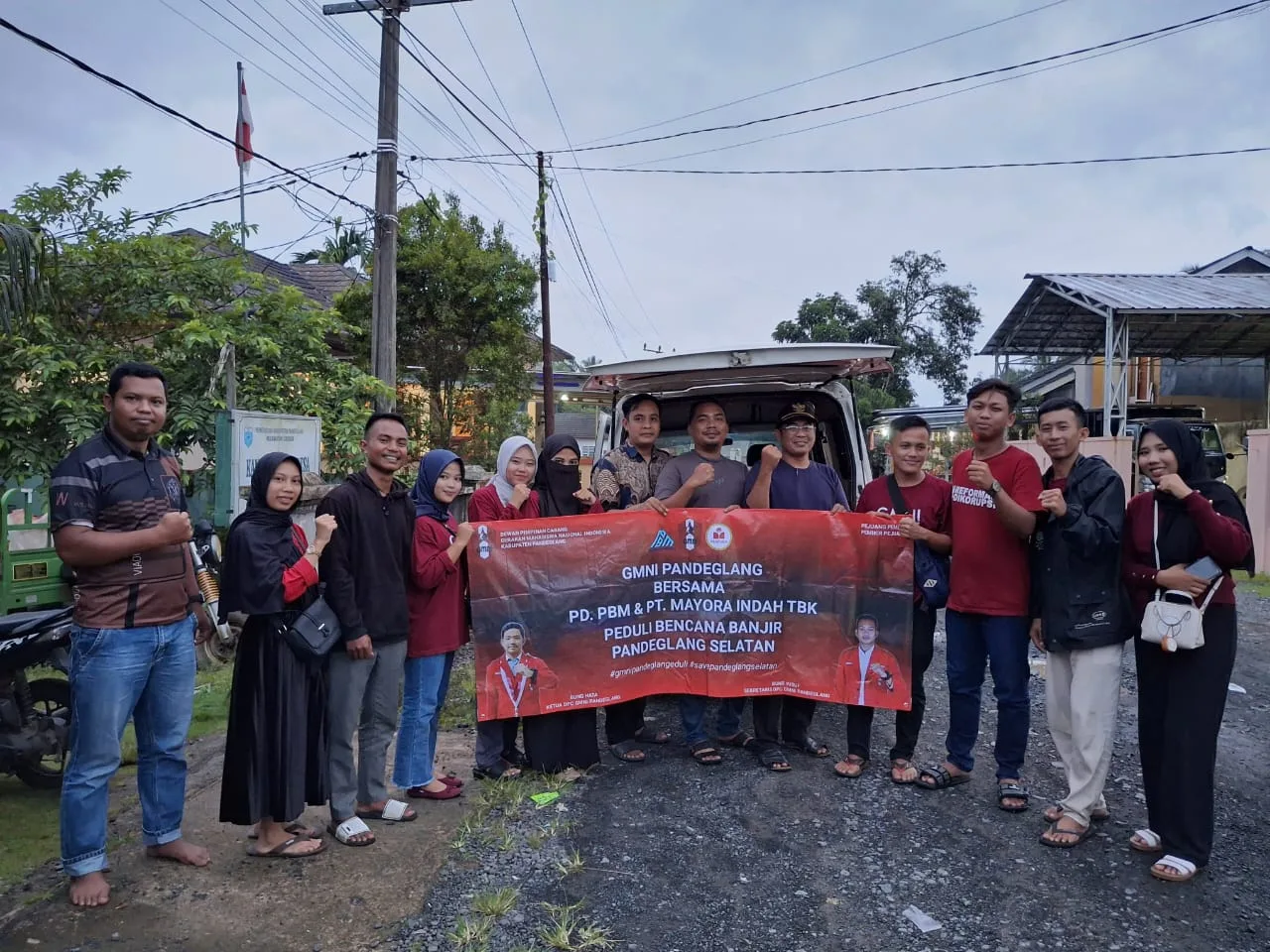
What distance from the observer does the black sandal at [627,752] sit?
4523 mm

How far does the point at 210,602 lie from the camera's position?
668cm

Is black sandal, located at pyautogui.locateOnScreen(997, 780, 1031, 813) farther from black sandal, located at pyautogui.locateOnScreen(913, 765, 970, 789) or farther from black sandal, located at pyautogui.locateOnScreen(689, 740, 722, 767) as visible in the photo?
black sandal, located at pyautogui.locateOnScreen(689, 740, 722, 767)

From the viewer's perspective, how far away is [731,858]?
11.4ft

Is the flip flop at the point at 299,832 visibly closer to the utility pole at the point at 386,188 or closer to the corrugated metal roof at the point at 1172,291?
the utility pole at the point at 386,188

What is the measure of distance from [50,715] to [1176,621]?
5.16 m

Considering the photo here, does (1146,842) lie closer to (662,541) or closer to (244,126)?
(662,541)

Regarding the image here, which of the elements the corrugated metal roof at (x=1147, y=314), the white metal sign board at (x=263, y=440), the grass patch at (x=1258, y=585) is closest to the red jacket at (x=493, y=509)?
the white metal sign board at (x=263, y=440)

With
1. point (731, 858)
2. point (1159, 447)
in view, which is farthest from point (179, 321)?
point (1159, 447)

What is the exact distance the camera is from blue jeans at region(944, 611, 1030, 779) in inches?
152

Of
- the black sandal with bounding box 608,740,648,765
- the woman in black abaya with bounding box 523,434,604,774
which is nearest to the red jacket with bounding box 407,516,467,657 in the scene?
the woman in black abaya with bounding box 523,434,604,774

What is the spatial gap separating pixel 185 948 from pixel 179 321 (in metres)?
6.67

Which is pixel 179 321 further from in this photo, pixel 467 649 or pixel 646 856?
pixel 646 856

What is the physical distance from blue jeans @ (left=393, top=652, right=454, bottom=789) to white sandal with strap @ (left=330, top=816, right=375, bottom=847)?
387 millimetres

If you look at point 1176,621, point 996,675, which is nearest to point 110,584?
point 996,675
